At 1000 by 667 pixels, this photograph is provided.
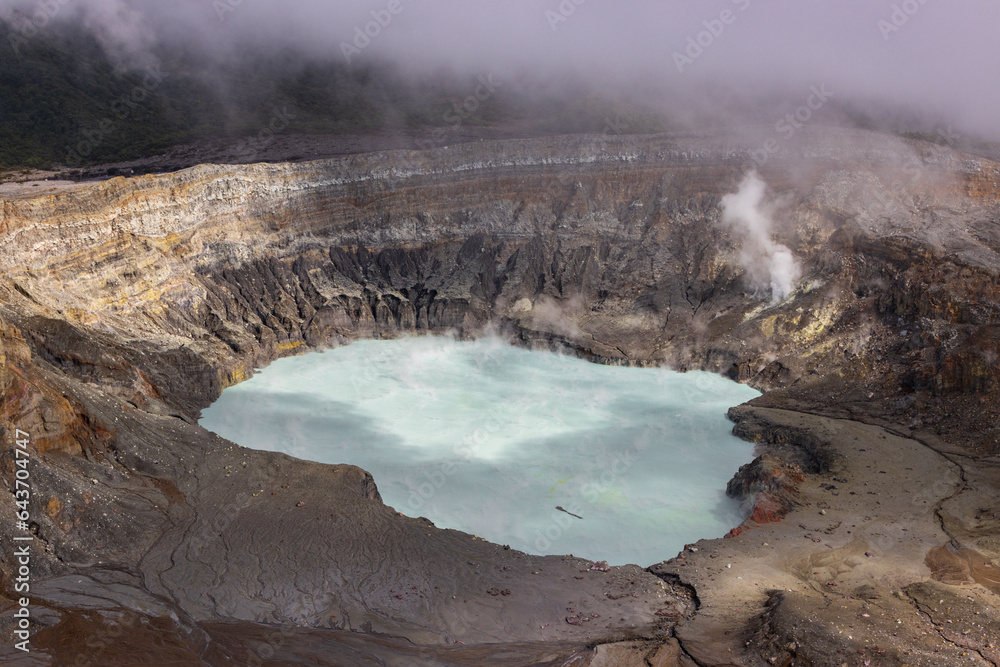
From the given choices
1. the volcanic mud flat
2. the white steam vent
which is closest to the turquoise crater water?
the volcanic mud flat

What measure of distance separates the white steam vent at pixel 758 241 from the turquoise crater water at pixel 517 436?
5.59 metres

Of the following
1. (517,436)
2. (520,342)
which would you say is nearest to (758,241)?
(520,342)

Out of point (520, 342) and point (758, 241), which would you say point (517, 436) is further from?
point (758, 241)

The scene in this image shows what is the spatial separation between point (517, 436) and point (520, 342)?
10524mm

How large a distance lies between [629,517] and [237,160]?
27668 millimetres

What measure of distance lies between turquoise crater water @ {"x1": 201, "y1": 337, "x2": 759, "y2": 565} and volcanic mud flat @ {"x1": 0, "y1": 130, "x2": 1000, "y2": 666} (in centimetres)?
149

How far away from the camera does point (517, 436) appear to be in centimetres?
2783

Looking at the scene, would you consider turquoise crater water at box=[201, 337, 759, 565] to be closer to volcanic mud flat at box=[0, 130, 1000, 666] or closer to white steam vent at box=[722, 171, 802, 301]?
volcanic mud flat at box=[0, 130, 1000, 666]

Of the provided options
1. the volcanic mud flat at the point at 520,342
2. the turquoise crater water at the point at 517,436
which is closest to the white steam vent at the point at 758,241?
the volcanic mud flat at the point at 520,342

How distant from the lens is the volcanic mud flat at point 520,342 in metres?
15.8

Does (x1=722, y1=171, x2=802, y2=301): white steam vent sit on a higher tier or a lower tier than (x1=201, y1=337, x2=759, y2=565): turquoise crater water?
higher

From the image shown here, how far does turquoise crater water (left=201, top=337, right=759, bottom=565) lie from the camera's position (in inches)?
879

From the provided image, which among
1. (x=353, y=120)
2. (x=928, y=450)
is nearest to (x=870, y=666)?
(x=928, y=450)

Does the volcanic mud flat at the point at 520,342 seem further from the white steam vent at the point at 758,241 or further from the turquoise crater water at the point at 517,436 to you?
the turquoise crater water at the point at 517,436
